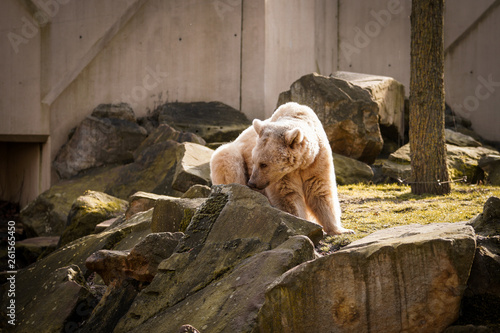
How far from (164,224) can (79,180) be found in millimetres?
7434

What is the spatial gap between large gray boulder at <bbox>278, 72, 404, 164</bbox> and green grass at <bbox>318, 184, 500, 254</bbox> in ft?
6.80

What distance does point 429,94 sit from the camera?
8891mm

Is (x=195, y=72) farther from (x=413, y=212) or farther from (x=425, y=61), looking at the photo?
(x=413, y=212)

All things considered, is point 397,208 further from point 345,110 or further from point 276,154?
point 345,110

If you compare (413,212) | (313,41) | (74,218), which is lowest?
(74,218)

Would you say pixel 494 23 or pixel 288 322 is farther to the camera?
pixel 494 23

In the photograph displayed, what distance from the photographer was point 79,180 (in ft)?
41.9

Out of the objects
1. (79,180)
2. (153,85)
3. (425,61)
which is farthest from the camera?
(153,85)

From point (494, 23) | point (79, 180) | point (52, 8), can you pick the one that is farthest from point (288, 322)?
point (494, 23)

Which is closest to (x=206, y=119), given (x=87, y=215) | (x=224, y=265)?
(x=87, y=215)

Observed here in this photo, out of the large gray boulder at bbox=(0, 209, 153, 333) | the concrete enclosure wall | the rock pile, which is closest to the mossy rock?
the large gray boulder at bbox=(0, 209, 153, 333)

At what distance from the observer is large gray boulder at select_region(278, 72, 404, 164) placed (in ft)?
38.5

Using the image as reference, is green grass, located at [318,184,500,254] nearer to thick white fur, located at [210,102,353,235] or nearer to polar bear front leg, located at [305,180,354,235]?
polar bear front leg, located at [305,180,354,235]

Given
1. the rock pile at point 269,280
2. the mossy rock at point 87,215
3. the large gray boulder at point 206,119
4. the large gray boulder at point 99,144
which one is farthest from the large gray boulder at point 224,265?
the large gray boulder at point 99,144
